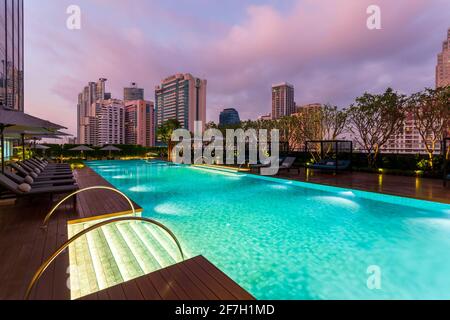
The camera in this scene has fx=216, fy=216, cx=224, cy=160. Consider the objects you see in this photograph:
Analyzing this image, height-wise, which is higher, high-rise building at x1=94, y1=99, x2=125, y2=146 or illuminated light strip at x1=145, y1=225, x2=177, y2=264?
high-rise building at x1=94, y1=99, x2=125, y2=146

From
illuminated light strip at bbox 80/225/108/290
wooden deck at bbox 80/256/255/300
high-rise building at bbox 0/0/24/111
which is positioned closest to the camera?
wooden deck at bbox 80/256/255/300

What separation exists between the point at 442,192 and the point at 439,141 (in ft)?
16.2

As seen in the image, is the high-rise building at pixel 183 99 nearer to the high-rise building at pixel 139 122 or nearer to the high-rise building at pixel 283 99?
the high-rise building at pixel 139 122

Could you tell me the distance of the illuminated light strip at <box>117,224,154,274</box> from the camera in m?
2.93

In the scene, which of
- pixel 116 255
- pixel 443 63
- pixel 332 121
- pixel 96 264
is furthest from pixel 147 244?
pixel 443 63

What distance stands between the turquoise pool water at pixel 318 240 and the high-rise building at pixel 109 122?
74328 mm

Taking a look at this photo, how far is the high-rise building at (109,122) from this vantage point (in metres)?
71.3

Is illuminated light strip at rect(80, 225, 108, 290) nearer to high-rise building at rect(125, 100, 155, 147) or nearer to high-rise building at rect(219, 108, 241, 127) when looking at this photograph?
high-rise building at rect(125, 100, 155, 147)

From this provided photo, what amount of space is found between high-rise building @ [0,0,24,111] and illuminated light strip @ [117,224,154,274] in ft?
54.3

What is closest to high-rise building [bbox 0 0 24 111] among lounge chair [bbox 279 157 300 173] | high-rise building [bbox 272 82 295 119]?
lounge chair [bbox 279 157 300 173]

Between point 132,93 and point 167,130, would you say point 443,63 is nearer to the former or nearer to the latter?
point 167,130
